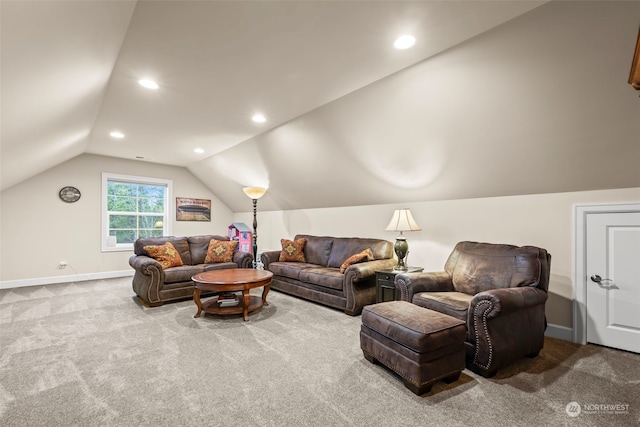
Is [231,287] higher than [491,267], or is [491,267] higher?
[491,267]

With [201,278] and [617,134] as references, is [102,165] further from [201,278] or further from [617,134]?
[617,134]

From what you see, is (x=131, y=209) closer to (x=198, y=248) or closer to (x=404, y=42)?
(x=198, y=248)

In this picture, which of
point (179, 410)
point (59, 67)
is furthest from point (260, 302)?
point (59, 67)

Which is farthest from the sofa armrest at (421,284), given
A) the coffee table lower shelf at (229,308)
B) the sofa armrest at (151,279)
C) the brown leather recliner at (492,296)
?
the sofa armrest at (151,279)

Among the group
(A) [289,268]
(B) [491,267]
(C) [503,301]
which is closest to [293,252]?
(A) [289,268]

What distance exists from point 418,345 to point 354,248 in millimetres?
2650

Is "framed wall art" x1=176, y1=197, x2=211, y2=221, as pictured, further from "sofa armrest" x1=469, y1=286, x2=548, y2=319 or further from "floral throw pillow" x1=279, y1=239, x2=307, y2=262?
"sofa armrest" x1=469, y1=286, x2=548, y2=319

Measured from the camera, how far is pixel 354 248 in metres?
4.54

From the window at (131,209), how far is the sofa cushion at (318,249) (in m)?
3.75

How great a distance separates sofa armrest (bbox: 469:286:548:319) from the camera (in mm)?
2107

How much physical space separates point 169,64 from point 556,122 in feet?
11.2

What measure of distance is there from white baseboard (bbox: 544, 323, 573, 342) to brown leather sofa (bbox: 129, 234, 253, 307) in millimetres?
4007

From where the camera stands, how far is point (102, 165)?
19.7 feet

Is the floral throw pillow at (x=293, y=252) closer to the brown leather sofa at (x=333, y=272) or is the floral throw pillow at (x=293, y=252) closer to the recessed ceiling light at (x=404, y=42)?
the brown leather sofa at (x=333, y=272)
